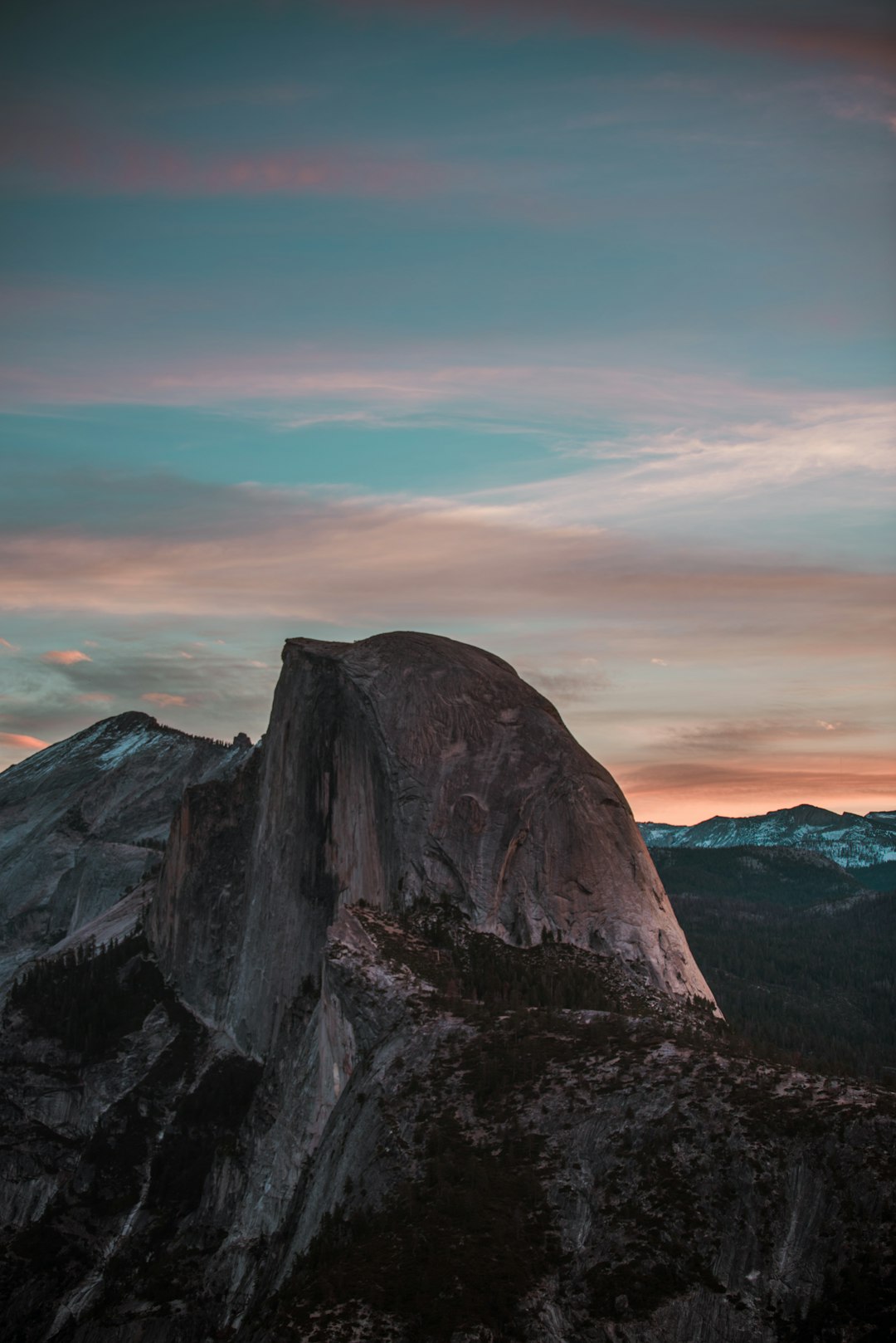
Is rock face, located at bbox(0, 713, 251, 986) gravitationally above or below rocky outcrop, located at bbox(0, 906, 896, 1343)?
above

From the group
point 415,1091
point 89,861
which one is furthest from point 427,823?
point 89,861

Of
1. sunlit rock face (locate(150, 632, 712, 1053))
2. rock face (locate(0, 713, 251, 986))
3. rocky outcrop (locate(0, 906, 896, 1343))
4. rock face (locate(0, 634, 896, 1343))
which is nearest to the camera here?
rocky outcrop (locate(0, 906, 896, 1343))

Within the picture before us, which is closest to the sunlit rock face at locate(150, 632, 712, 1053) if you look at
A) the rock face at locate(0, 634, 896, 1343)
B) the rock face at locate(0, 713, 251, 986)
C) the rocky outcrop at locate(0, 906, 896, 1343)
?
the rock face at locate(0, 634, 896, 1343)

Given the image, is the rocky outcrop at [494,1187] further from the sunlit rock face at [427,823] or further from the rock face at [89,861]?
the rock face at [89,861]

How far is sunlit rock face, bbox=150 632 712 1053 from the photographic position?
90.1m

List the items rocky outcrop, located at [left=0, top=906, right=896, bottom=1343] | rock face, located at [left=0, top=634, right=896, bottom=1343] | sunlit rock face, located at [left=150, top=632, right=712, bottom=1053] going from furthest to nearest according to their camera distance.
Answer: sunlit rock face, located at [left=150, top=632, right=712, bottom=1053]
rock face, located at [left=0, top=634, right=896, bottom=1343]
rocky outcrop, located at [left=0, top=906, right=896, bottom=1343]

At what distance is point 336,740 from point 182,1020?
38.4 metres

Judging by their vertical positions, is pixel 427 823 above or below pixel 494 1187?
above

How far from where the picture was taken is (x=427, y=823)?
93.4m

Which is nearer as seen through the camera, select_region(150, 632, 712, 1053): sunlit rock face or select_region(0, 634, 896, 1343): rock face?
select_region(0, 634, 896, 1343): rock face

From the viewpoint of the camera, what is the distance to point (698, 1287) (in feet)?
150

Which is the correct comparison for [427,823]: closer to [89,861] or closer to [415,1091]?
[415,1091]

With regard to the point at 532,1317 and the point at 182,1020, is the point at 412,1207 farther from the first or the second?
the point at 182,1020

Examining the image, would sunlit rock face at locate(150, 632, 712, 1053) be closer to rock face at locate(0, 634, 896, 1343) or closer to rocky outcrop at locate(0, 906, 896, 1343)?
rock face at locate(0, 634, 896, 1343)
